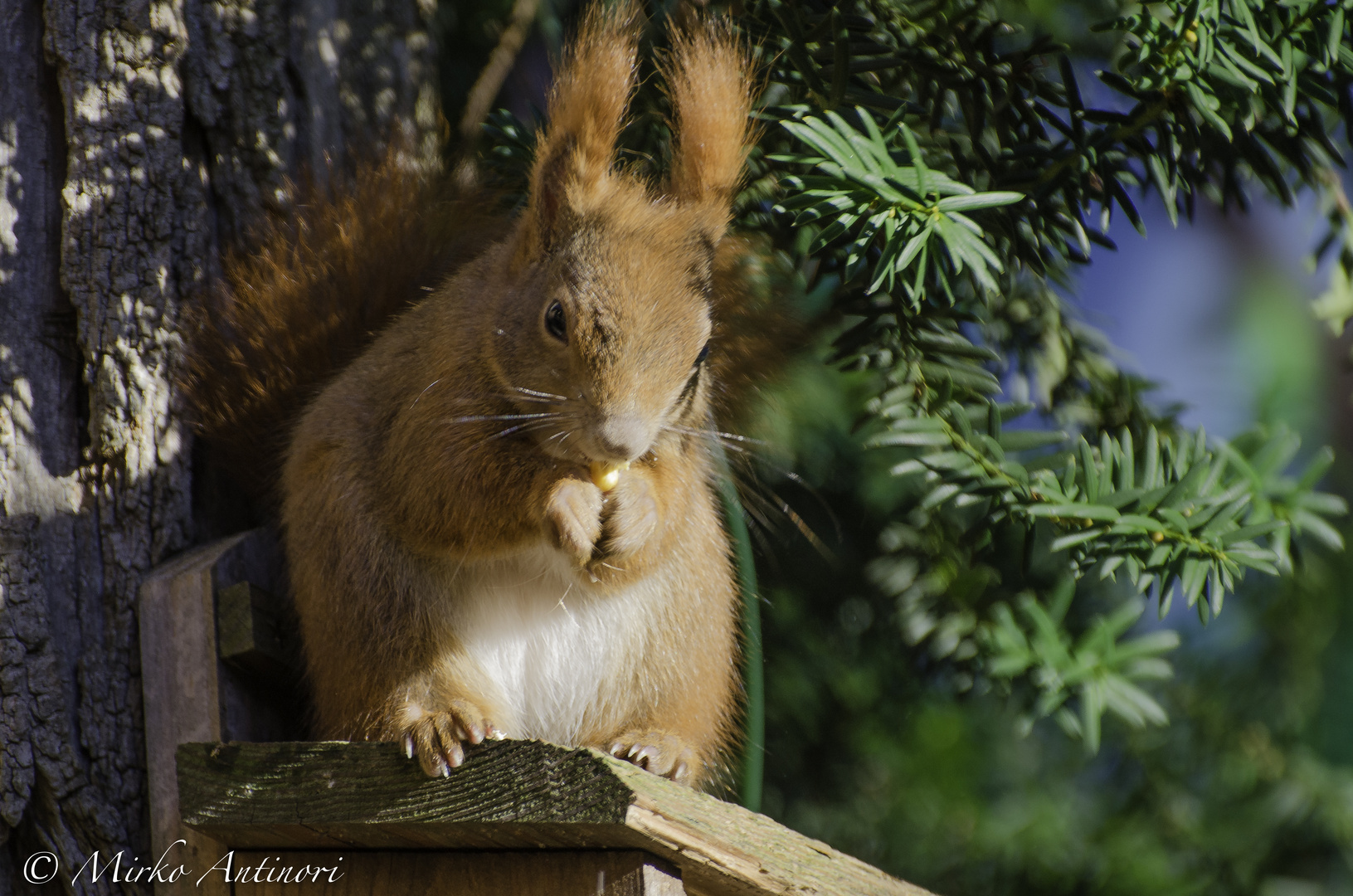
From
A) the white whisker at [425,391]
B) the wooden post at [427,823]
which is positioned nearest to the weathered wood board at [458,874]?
the wooden post at [427,823]

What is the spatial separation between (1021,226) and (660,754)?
65 centimetres

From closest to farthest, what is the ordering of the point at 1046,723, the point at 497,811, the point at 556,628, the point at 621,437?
the point at 497,811, the point at 621,437, the point at 556,628, the point at 1046,723

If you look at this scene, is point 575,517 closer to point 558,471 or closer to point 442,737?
point 558,471

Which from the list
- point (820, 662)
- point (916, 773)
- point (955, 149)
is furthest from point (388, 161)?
point (916, 773)

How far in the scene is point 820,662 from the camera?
1700mm

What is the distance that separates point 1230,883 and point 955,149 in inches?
40.3

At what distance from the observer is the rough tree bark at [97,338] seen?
44.5 inches

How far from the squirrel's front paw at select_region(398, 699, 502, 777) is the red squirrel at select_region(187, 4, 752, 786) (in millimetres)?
31

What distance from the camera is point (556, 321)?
43.1 inches

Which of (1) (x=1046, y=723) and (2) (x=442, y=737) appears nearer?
(2) (x=442, y=737)

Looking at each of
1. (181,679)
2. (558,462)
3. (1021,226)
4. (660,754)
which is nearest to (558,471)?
(558,462)

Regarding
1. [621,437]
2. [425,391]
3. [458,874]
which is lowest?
[458,874]

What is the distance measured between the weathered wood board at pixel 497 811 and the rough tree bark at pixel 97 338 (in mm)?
230

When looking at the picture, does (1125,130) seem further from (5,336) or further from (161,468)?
(5,336)
